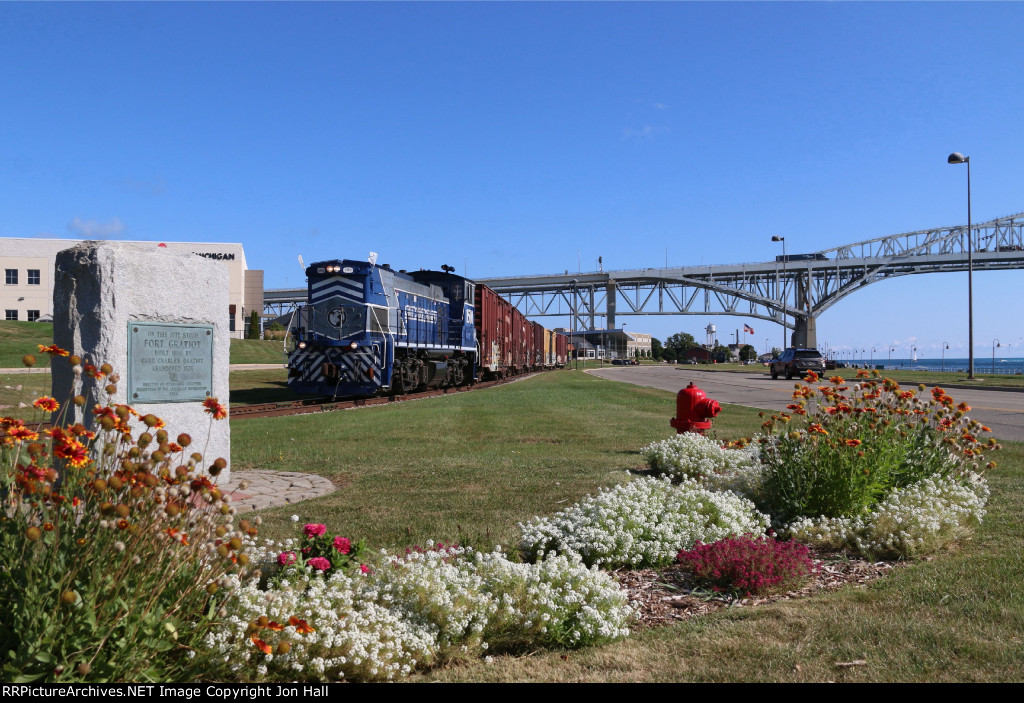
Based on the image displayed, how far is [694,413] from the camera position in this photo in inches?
399

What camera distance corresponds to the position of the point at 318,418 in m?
15.3

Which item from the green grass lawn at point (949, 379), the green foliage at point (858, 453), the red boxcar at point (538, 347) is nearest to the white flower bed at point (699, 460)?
the green foliage at point (858, 453)

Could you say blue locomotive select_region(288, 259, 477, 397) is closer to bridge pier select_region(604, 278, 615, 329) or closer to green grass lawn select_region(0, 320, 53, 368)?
green grass lawn select_region(0, 320, 53, 368)

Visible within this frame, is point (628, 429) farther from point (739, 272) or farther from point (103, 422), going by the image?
point (739, 272)

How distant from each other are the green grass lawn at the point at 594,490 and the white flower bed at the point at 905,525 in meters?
0.16

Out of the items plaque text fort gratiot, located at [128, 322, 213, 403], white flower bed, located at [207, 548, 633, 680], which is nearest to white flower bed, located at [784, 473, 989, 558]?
white flower bed, located at [207, 548, 633, 680]

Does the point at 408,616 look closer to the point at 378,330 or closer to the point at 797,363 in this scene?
the point at 378,330

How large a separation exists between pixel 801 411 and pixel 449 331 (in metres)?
21.1

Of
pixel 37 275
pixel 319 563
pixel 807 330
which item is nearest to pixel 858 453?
pixel 319 563

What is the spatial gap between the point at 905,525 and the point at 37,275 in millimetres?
80518

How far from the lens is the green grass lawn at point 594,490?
333 cm

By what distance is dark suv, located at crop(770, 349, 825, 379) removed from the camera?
41438 millimetres
